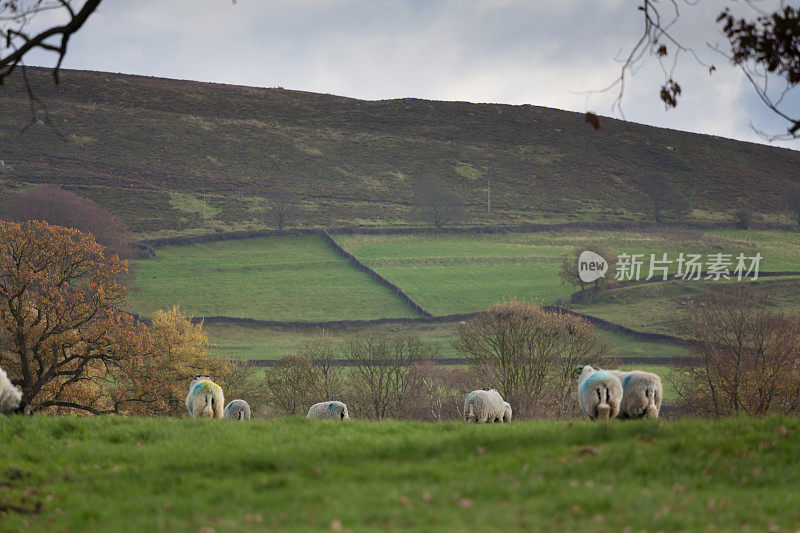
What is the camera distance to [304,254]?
11750 cm

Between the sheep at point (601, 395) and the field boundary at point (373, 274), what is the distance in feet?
257

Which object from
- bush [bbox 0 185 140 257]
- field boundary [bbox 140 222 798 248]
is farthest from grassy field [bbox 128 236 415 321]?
bush [bbox 0 185 140 257]

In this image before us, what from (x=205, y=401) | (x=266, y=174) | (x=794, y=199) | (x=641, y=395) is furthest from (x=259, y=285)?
(x=794, y=199)

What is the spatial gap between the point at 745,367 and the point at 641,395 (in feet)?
148

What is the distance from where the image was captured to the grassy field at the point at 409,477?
7.87 m

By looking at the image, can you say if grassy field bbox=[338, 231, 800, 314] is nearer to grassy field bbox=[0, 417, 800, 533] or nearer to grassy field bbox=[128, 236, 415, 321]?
grassy field bbox=[128, 236, 415, 321]

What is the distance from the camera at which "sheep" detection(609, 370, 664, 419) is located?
15641mm

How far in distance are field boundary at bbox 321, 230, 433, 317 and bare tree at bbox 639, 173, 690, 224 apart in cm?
7062

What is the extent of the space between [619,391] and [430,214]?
416ft

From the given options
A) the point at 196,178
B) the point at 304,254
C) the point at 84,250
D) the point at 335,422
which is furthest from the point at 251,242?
the point at 335,422

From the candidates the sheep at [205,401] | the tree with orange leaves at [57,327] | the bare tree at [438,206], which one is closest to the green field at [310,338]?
the tree with orange leaves at [57,327]

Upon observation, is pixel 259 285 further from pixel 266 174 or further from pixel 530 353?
pixel 266 174

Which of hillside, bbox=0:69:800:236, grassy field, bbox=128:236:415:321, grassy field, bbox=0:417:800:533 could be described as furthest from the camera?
hillside, bbox=0:69:800:236

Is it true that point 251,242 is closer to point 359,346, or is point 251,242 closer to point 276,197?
point 276,197
